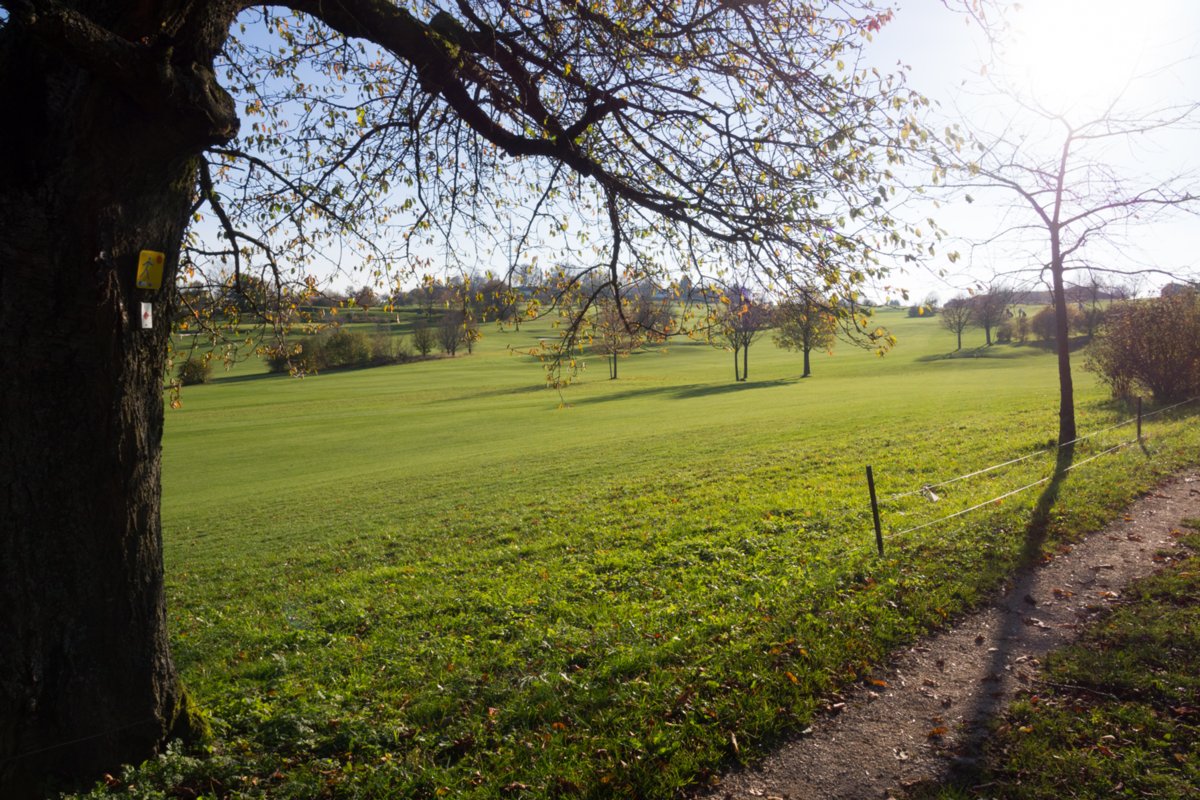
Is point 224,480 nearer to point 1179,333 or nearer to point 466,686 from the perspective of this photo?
point 466,686

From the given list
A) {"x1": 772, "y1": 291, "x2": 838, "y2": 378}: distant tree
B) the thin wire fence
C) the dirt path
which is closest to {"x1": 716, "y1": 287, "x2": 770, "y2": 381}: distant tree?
{"x1": 772, "y1": 291, "x2": 838, "y2": 378}: distant tree

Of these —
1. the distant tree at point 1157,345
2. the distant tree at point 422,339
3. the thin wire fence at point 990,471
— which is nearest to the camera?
the thin wire fence at point 990,471

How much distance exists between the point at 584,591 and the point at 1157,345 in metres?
22.9

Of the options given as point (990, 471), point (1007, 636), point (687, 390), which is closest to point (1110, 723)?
point (1007, 636)

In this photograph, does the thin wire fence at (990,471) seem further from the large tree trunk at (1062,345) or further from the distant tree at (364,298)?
the distant tree at (364,298)

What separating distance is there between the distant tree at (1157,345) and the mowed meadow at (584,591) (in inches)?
62.5

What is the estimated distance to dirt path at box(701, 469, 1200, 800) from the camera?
174 inches

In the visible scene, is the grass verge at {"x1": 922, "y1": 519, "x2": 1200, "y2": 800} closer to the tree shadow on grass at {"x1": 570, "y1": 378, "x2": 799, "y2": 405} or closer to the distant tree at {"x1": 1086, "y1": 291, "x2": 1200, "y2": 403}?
the distant tree at {"x1": 1086, "y1": 291, "x2": 1200, "y2": 403}

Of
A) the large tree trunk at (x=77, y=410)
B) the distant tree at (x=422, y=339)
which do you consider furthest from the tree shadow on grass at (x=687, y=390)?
the large tree trunk at (x=77, y=410)

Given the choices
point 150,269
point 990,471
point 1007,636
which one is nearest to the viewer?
point 150,269

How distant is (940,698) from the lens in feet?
17.3

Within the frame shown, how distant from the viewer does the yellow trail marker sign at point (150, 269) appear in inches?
174

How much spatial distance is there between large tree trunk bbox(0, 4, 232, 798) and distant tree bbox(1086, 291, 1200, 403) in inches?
1052

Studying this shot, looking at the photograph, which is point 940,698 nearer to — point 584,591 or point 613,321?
point 584,591
